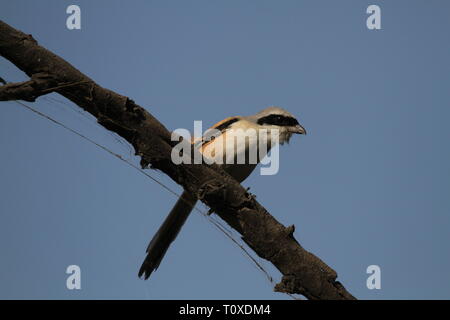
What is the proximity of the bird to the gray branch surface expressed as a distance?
1241 millimetres

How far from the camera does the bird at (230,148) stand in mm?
4922

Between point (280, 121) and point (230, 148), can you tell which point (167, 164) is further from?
point (280, 121)

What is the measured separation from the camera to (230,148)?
200 inches

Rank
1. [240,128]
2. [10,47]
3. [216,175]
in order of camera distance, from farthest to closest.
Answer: [240,128], [216,175], [10,47]

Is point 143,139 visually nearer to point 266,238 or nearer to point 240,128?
point 266,238

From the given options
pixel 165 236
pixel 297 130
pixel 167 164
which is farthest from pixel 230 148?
pixel 167 164

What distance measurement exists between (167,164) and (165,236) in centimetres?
172

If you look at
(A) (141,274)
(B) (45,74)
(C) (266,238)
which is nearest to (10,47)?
(B) (45,74)

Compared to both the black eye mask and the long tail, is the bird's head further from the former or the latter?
the long tail

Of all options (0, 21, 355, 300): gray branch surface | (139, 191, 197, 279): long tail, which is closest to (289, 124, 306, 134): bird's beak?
(139, 191, 197, 279): long tail

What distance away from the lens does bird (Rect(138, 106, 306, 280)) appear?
16.1 feet

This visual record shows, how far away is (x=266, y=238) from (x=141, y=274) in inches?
57.0

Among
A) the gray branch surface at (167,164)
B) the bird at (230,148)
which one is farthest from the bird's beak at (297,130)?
the gray branch surface at (167,164)
